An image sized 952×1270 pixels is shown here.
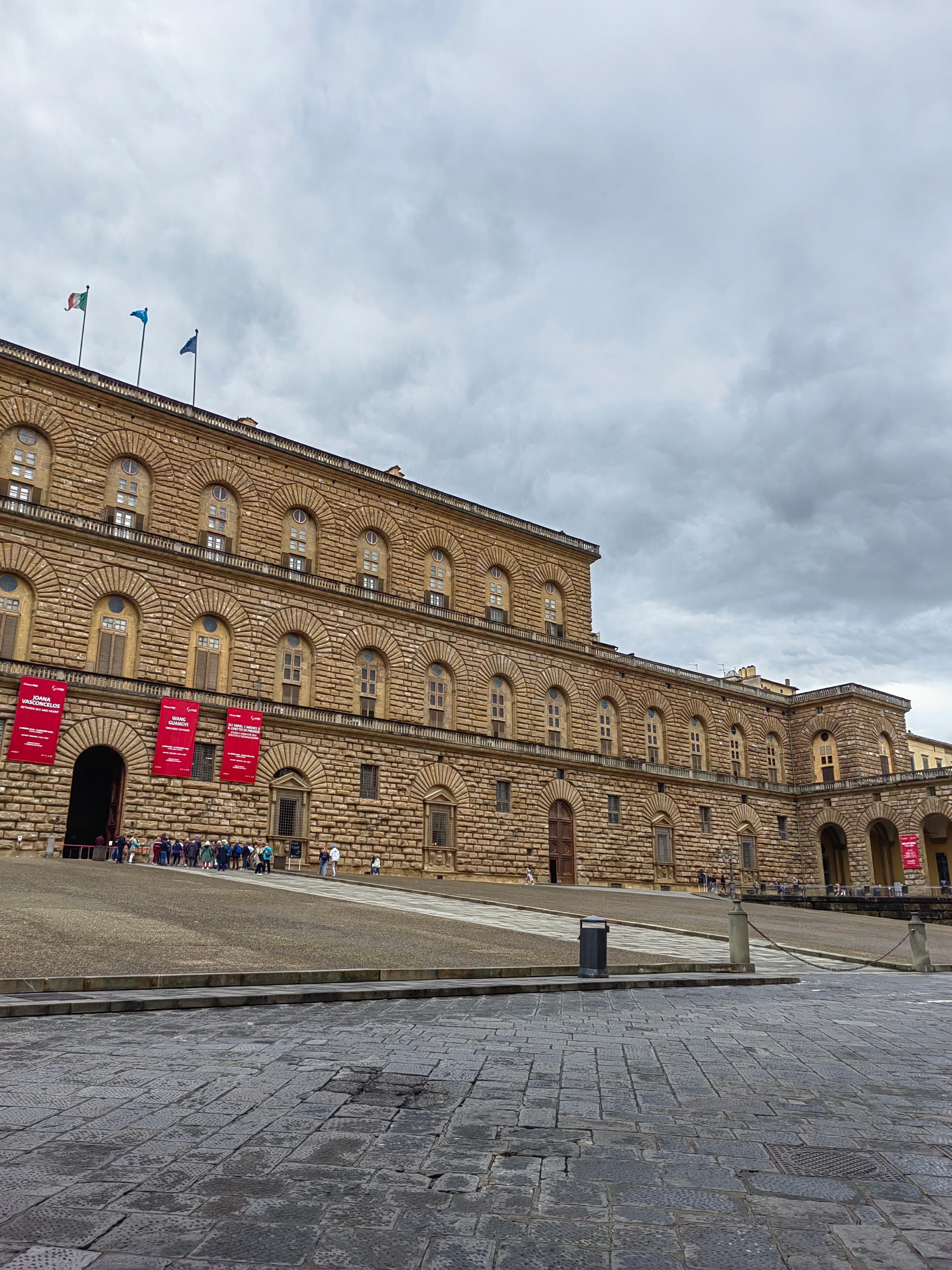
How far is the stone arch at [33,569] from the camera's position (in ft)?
86.0

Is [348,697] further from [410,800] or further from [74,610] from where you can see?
[74,610]

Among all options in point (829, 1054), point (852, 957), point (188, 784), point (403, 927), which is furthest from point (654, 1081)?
point (188, 784)

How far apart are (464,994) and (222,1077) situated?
402 centimetres

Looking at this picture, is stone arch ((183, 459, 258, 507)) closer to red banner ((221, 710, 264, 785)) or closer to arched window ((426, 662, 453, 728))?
red banner ((221, 710, 264, 785))

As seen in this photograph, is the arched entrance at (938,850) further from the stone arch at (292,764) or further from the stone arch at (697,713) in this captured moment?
the stone arch at (292,764)

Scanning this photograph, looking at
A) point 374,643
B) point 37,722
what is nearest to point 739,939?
point 37,722

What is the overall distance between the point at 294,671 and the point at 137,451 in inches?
350

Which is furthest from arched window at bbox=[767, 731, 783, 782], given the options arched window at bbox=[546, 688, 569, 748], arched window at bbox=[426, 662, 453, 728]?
arched window at bbox=[426, 662, 453, 728]

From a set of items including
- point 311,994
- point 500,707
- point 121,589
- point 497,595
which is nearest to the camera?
point 311,994

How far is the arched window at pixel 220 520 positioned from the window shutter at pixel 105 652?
4.77 metres

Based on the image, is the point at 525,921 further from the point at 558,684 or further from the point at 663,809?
the point at 663,809

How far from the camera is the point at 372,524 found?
116ft

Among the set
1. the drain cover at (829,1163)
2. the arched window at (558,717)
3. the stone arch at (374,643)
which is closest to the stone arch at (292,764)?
the stone arch at (374,643)

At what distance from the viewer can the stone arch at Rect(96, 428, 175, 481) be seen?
96.7 feet
